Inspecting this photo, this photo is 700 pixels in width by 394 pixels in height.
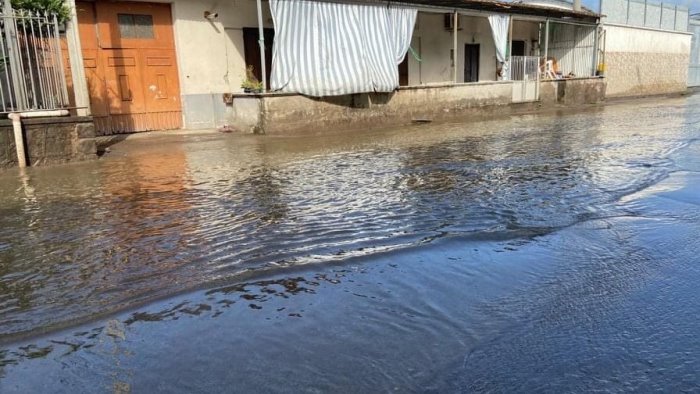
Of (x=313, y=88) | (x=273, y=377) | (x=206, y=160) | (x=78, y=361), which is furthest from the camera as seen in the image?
(x=313, y=88)

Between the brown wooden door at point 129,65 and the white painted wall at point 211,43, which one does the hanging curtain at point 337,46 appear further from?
the brown wooden door at point 129,65

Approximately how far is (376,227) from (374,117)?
9762 millimetres

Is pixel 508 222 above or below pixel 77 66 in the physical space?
below

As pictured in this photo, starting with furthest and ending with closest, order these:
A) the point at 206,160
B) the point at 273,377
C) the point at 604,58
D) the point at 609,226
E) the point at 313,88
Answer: the point at 604,58, the point at 313,88, the point at 206,160, the point at 609,226, the point at 273,377

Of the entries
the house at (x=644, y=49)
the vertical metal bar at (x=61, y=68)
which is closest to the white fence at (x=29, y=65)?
the vertical metal bar at (x=61, y=68)

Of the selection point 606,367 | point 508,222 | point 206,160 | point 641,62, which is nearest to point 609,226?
point 508,222

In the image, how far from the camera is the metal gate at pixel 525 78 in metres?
18.3

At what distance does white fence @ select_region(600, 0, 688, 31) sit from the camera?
2735 cm

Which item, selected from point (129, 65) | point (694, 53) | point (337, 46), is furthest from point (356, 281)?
point (694, 53)

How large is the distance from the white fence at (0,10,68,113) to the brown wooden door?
124 inches

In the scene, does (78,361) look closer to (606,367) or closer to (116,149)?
(606,367)

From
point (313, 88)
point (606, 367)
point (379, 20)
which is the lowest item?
point (606, 367)

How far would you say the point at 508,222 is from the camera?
4.73 m

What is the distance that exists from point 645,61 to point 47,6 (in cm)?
2648
